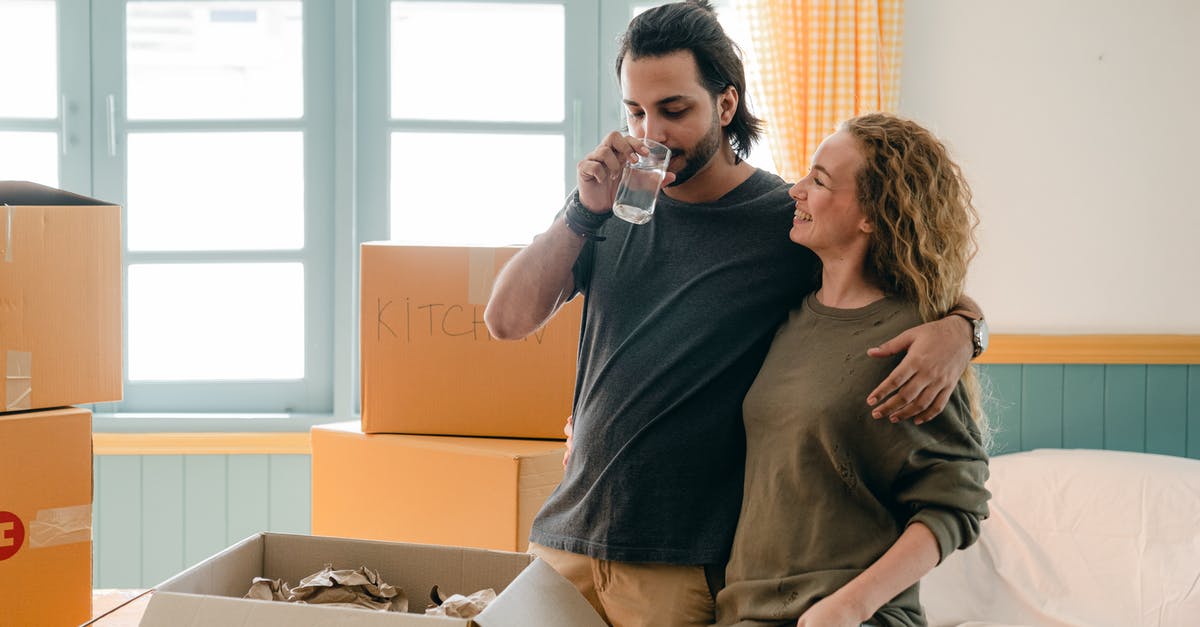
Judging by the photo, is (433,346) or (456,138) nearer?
(433,346)

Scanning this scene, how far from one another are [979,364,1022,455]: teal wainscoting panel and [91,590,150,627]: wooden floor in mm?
2102

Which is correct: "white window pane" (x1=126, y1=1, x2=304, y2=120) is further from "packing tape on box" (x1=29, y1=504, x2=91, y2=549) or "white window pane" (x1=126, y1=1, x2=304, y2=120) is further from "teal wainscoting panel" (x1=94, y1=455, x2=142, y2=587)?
"packing tape on box" (x1=29, y1=504, x2=91, y2=549)

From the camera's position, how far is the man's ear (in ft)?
4.83

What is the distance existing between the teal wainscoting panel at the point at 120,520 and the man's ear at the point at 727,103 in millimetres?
2073

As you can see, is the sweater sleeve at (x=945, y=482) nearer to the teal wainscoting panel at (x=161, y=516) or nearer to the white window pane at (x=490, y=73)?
the white window pane at (x=490, y=73)

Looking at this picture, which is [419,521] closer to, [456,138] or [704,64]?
[704,64]

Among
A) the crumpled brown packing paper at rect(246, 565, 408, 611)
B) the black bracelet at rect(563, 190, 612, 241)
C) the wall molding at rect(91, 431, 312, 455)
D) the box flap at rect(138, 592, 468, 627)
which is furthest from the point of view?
the wall molding at rect(91, 431, 312, 455)

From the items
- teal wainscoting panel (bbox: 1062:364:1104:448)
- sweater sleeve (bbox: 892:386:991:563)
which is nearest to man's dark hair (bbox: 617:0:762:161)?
sweater sleeve (bbox: 892:386:991:563)

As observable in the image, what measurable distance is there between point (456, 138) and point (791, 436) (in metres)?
1.96

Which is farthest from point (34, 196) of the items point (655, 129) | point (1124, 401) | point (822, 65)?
point (1124, 401)

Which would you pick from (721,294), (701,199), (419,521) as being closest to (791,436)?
(721,294)

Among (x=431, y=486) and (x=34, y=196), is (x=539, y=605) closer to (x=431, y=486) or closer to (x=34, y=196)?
(x=431, y=486)

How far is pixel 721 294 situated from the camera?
1362 millimetres

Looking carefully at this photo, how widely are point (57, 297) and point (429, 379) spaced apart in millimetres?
629
